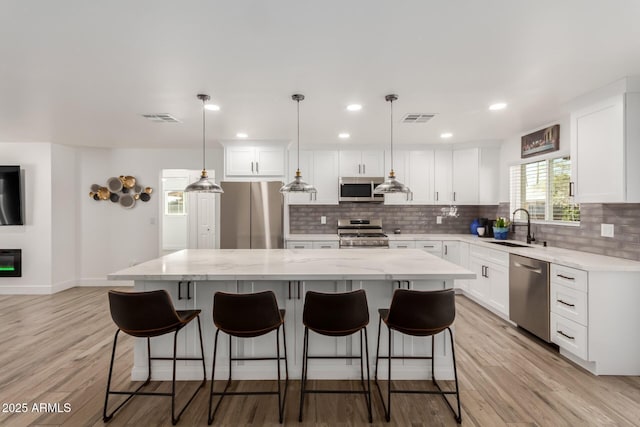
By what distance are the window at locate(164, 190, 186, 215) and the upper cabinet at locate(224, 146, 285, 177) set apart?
86.4 inches

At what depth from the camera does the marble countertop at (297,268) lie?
2.31m

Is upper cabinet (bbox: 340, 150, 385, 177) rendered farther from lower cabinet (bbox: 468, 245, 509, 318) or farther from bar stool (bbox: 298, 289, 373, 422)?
bar stool (bbox: 298, 289, 373, 422)

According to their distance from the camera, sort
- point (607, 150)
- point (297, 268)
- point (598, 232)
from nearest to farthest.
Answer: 1. point (297, 268)
2. point (607, 150)
3. point (598, 232)

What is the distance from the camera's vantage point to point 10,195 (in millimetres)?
5051

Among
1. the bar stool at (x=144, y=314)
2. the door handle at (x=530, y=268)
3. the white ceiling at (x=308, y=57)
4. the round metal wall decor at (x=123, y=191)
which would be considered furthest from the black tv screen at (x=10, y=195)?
the door handle at (x=530, y=268)

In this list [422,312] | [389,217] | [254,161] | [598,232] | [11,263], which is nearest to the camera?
[422,312]

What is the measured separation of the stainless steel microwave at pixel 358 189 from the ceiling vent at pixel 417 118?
1.56 meters

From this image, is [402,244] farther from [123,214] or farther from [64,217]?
[64,217]

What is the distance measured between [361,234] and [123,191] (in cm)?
431

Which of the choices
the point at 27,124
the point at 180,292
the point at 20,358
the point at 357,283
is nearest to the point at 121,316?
the point at 180,292

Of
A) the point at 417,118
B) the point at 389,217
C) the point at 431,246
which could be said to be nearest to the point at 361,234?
the point at 389,217

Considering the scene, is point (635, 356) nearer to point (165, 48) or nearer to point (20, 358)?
point (165, 48)

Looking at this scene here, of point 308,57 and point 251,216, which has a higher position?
point 308,57

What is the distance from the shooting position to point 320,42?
79.8 inches
